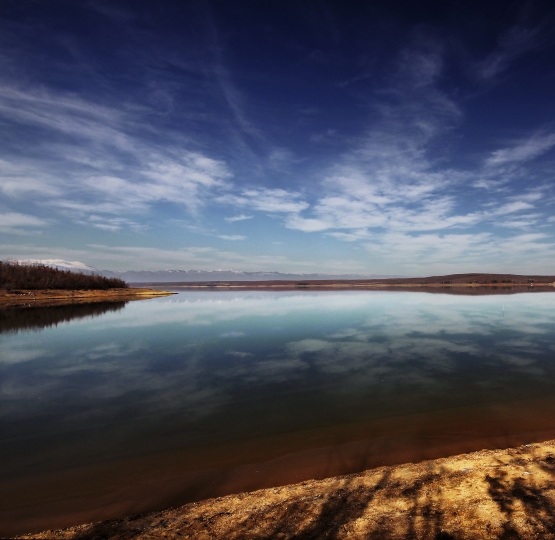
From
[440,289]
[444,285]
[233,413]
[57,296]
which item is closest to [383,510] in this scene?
[233,413]

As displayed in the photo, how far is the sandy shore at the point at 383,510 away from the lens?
4113 mm

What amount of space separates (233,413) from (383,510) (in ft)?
17.6

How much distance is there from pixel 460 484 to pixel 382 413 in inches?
148

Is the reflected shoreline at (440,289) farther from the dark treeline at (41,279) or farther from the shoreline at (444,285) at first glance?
the dark treeline at (41,279)

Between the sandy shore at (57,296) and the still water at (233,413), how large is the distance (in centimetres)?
4486

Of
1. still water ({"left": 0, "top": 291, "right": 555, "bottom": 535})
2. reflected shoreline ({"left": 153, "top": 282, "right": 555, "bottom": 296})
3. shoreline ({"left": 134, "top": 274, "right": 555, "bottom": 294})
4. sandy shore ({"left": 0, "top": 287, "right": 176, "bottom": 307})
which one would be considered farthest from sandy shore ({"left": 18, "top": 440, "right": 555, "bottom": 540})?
shoreline ({"left": 134, "top": 274, "right": 555, "bottom": 294})

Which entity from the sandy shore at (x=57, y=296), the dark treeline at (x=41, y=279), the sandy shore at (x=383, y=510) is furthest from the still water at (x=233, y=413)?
the dark treeline at (x=41, y=279)

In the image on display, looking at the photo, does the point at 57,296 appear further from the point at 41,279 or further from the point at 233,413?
the point at 233,413

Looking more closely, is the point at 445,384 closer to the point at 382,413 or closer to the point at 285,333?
the point at 382,413

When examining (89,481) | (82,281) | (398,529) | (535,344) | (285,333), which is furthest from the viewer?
(82,281)

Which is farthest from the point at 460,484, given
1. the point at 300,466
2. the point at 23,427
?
the point at 23,427

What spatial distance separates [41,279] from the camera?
237 ft

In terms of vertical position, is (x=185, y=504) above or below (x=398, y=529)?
below

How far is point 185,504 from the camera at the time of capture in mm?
5285
